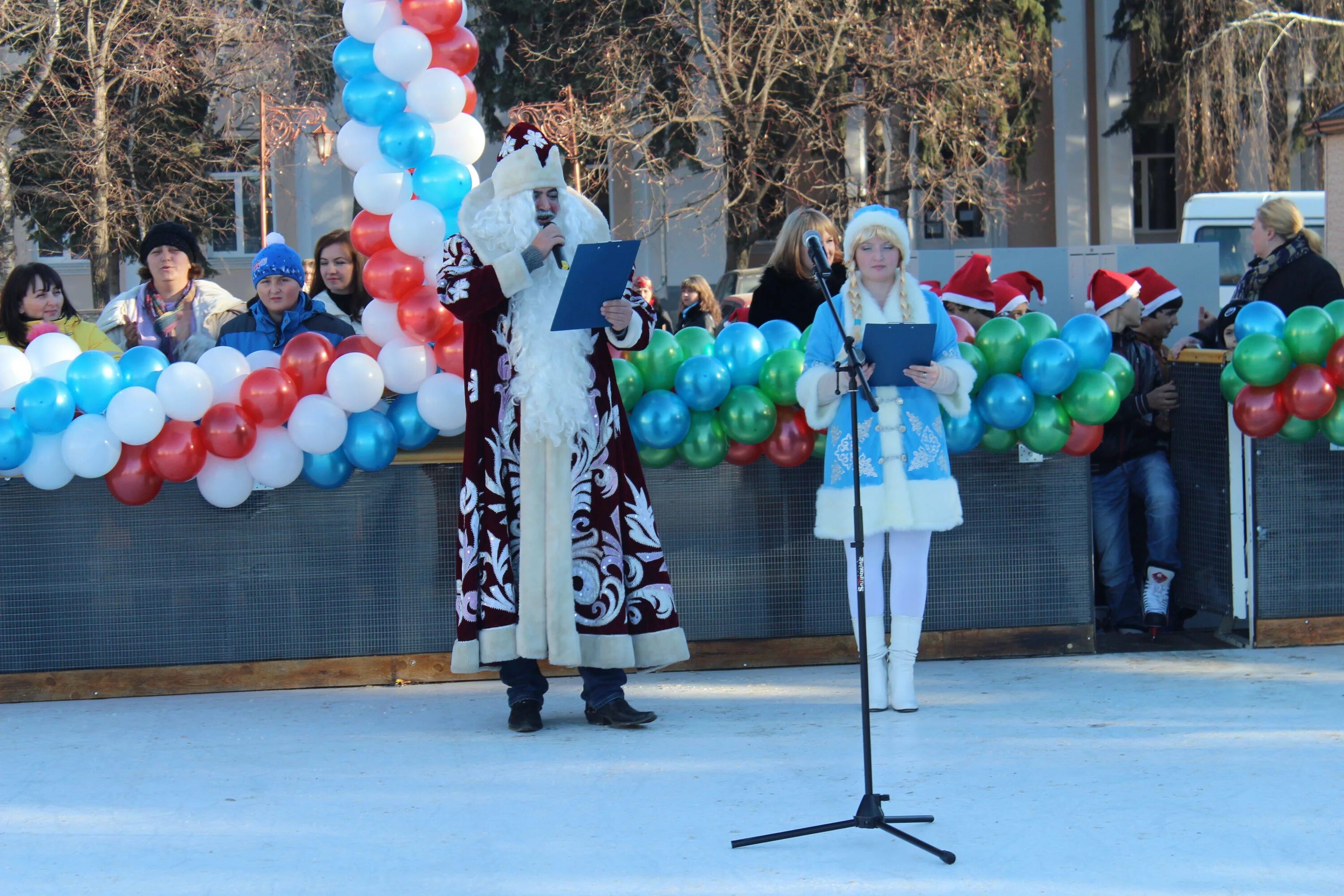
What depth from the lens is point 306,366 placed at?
5.64 metres

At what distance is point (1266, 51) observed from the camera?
20.5m

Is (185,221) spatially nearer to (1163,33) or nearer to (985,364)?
(1163,33)

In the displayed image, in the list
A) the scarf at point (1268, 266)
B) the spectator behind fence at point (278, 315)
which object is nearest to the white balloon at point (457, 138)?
the spectator behind fence at point (278, 315)

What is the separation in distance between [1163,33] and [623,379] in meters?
20.0

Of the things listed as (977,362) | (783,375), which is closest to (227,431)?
(783,375)

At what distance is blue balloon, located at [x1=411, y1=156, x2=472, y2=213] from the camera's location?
584 centimetres

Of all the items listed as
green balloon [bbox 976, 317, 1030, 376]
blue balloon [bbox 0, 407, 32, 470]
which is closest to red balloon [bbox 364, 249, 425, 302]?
blue balloon [bbox 0, 407, 32, 470]

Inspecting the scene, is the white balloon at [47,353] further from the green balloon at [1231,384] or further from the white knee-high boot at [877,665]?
the green balloon at [1231,384]

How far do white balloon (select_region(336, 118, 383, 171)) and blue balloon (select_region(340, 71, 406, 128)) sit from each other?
46 millimetres

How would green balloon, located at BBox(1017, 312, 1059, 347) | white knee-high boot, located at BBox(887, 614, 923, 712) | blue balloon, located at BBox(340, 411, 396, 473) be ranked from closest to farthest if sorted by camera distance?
white knee-high boot, located at BBox(887, 614, 923, 712) → blue balloon, located at BBox(340, 411, 396, 473) → green balloon, located at BBox(1017, 312, 1059, 347)

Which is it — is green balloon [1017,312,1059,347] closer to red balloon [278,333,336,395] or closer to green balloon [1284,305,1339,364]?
green balloon [1284,305,1339,364]

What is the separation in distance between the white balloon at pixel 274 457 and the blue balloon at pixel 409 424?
398 mm

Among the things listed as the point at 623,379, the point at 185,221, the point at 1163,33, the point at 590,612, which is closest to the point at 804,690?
the point at 590,612

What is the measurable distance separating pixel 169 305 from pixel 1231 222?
12.2 metres
